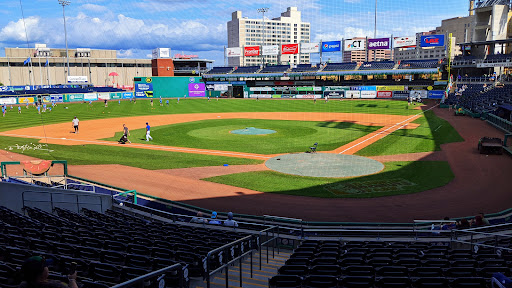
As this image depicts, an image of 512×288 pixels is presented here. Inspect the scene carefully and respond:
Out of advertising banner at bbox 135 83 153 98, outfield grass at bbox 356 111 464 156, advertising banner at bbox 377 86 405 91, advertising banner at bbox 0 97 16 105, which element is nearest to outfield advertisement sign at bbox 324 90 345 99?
advertising banner at bbox 377 86 405 91

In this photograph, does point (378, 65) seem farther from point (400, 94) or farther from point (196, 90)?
point (196, 90)

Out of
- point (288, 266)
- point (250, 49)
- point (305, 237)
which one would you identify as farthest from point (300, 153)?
point (250, 49)

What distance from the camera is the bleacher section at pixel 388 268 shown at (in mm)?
6965

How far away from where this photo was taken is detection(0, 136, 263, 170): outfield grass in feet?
88.7

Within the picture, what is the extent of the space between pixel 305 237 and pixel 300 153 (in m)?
17.5

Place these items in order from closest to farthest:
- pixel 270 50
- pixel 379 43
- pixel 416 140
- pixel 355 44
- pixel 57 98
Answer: pixel 416 140 < pixel 57 98 < pixel 379 43 < pixel 355 44 < pixel 270 50

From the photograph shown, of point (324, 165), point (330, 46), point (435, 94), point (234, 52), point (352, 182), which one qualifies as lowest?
point (352, 182)

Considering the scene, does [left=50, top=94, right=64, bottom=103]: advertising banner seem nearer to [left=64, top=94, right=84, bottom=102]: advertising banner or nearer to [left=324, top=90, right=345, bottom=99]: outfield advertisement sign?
[left=64, top=94, right=84, bottom=102]: advertising banner

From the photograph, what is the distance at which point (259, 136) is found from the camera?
3816 cm

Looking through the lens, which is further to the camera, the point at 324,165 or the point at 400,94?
the point at 400,94

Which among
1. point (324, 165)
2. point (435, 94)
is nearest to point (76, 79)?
point (435, 94)

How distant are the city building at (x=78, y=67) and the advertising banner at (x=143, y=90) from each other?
85.2ft

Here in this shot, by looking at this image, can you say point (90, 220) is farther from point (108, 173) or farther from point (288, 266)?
point (108, 173)

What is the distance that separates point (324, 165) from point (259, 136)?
43.3 ft
